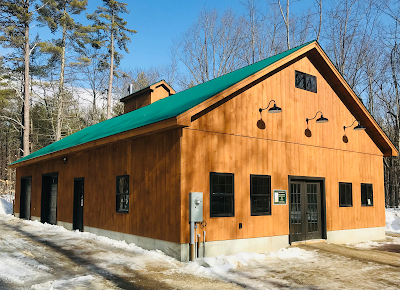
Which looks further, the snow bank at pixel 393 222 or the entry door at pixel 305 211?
the snow bank at pixel 393 222

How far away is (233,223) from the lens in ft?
30.4

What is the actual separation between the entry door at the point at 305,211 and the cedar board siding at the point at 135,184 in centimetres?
421

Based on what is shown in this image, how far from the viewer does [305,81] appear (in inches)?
476

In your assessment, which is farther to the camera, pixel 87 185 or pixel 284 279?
pixel 87 185

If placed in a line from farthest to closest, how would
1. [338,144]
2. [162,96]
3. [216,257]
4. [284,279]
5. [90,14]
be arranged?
[90,14], [162,96], [338,144], [216,257], [284,279]

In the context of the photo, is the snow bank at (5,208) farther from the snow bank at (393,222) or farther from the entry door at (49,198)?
the snow bank at (393,222)

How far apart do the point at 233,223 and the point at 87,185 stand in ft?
20.3

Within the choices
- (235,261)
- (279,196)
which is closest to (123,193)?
(235,261)

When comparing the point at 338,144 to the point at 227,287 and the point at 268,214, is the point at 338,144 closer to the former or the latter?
the point at 268,214

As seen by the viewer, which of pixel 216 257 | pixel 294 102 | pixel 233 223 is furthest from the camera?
pixel 294 102

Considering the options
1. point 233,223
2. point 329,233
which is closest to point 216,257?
point 233,223

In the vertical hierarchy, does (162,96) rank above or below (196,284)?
above

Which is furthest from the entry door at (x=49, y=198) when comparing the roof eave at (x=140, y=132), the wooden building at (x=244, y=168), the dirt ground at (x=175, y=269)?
the dirt ground at (x=175, y=269)

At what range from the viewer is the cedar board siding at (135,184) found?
8.75 metres
